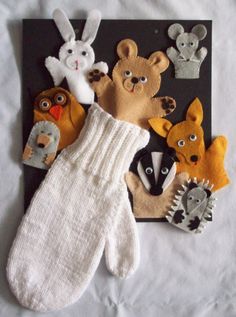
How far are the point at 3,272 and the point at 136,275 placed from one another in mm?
213

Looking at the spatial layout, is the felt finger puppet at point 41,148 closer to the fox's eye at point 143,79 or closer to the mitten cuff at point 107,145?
the mitten cuff at point 107,145

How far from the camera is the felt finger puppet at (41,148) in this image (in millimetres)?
762

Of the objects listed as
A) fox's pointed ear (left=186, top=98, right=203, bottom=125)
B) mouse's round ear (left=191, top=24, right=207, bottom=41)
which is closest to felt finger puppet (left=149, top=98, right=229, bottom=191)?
fox's pointed ear (left=186, top=98, right=203, bottom=125)

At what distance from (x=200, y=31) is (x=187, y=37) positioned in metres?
0.02

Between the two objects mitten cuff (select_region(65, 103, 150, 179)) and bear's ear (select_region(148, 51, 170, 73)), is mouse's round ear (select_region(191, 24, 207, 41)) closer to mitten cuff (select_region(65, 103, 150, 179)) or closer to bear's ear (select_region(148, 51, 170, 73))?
bear's ear (select_region(148, 51, 170, 73))

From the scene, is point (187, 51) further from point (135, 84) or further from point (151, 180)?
point (151, 180)

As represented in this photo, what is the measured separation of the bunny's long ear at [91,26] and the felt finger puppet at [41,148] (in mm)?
150

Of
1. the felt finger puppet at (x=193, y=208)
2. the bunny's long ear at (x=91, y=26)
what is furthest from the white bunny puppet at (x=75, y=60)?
the felt finger puppet at (x=193, y=208)

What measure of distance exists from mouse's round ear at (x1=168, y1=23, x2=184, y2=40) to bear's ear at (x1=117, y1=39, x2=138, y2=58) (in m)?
0.06

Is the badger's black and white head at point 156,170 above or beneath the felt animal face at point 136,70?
beneath

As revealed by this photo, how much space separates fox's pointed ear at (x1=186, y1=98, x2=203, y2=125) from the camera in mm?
773

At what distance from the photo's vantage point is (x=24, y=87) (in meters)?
0.77

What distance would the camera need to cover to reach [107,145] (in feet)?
2.48

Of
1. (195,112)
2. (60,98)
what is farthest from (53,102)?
(195,112)
